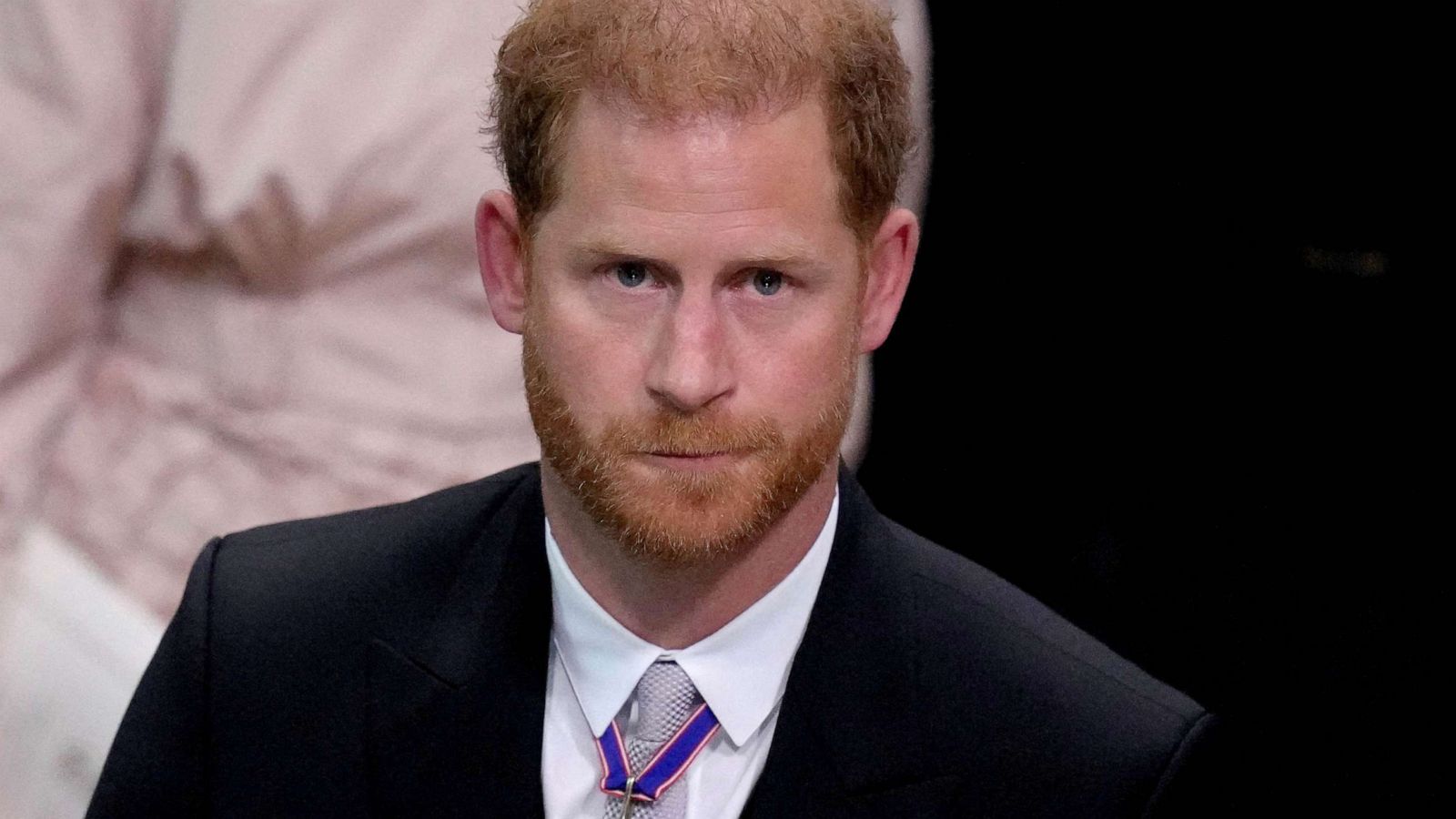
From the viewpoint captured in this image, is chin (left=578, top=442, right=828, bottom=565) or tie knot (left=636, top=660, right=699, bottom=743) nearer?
chin (left=578, top=442, right=828, bottom=565)

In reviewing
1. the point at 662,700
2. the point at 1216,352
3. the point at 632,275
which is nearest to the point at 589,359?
the point at 632,275

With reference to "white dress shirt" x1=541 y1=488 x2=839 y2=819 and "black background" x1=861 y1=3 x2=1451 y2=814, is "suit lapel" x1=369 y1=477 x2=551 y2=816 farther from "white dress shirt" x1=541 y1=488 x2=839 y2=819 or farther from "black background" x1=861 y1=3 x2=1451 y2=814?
"black background" x1=861 y1=3 x2=1451 y2=814

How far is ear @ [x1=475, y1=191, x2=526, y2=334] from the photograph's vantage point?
161 centimetres

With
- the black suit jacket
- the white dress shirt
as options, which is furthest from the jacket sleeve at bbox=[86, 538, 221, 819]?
the white dress shirt

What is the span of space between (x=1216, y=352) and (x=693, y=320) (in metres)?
0.76

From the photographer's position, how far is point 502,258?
1.63m

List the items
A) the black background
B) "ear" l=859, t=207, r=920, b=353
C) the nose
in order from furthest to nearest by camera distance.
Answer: the black background < "ear" l=859, t=207, r=920, b=353 < the nose

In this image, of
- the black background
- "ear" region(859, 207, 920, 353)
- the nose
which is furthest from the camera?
the black background

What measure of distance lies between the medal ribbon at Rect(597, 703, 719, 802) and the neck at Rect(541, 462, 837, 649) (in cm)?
7

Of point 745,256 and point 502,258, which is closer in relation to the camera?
point 745,256

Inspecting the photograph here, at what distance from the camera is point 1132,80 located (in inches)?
78.4

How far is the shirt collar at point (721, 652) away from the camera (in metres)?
1.65

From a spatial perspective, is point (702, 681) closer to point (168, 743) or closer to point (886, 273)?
point (886, 273)

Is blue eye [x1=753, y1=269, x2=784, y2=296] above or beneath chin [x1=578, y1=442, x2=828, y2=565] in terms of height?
above
